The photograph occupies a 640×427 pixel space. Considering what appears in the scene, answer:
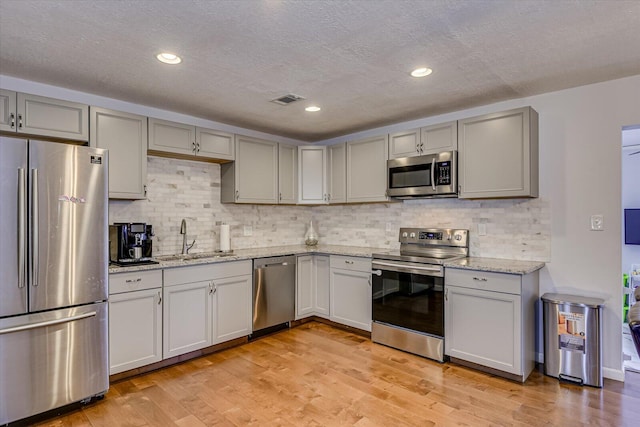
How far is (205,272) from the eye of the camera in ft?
10.8

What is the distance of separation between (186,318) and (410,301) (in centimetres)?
203

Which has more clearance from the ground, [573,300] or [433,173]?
[433,173]

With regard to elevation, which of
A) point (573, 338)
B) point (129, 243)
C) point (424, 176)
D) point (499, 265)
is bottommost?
point (573, 338)

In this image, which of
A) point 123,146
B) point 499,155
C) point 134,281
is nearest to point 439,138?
point 499,155

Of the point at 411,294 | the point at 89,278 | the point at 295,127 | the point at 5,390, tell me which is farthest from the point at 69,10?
the point at 411,294

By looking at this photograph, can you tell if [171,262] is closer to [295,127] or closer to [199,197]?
[199,197]

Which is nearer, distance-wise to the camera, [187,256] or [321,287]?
[187,256]

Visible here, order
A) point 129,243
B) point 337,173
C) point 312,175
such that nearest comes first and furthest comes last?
1. point 129,243
2. point 337,173
3. point 312,175

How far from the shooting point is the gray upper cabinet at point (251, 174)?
12.9 feet

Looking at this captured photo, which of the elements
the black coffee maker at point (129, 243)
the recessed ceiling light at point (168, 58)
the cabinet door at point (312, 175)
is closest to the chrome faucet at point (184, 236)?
the black coffee maker at point (129, 243)

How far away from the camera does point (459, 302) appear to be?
305 cm

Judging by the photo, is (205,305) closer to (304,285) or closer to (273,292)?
(273,292)

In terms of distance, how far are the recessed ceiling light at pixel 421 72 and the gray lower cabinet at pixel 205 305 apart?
2309 mm

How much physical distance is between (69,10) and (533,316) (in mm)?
3767
